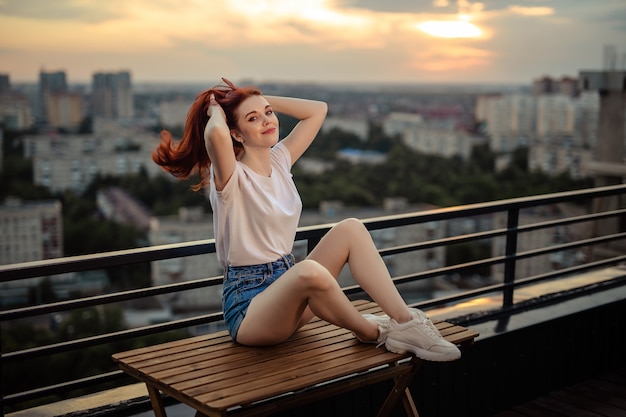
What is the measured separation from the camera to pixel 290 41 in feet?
200

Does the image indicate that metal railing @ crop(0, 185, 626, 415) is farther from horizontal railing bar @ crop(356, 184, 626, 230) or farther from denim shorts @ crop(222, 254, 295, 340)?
denim shorts @ crop(222, 254, 295, 340)

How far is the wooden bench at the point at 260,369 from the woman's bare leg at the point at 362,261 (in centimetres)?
15

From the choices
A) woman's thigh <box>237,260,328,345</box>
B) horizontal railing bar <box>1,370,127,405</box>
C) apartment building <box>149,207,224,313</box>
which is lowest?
apartment building <box>149,207,224,313</box>

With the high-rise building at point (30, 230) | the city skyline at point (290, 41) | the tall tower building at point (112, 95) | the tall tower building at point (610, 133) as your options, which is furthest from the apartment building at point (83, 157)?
the tall tower building at point (610, 133)

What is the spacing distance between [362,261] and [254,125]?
0.59 metres

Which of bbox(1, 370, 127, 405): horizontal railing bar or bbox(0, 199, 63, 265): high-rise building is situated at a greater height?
bbox(1, 370, 127, 405): horizontal railing bar

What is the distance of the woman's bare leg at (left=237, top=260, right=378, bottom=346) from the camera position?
2.30m

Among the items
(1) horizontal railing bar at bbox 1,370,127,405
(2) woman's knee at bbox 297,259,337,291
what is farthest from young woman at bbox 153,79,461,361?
(1) horizontal railing bar at bbox 1,370,127,405

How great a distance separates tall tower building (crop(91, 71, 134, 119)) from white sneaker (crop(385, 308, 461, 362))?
182ft

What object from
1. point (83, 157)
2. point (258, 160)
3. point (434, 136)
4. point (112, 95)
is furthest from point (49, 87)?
point (258, 160)

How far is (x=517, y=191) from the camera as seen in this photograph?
189ft

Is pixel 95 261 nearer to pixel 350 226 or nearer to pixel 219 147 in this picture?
pixel 219 147

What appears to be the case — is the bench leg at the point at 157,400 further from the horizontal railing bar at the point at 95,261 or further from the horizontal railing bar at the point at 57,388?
the horizontal railing bar at the point at 95,261

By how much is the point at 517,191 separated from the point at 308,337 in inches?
2241
